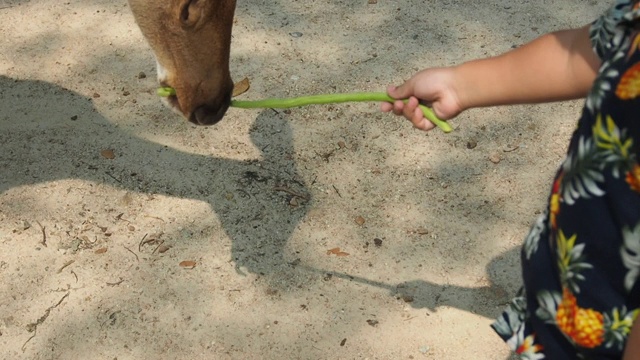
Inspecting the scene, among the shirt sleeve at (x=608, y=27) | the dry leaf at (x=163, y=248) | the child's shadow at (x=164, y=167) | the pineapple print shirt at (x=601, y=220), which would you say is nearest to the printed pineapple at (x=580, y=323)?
the pineapple print shirt at (x=601, y=220)

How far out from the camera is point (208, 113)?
2881 millimetres

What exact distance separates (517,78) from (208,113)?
4.21 ft

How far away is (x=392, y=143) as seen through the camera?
11.4 ft

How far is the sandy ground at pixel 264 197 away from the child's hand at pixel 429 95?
883 mm

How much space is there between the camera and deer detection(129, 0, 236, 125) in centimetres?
275

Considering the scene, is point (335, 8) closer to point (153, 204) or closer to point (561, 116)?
point (561, 116)

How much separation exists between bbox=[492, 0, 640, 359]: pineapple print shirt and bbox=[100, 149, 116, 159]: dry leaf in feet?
7.08

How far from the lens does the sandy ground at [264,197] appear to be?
279cm

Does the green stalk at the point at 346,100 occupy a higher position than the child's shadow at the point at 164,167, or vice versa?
the green stalk at the point at 346,100

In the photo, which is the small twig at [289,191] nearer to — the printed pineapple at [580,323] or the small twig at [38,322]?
the small twig at [38,322]

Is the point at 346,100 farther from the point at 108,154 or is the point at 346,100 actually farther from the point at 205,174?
the point at 108,154

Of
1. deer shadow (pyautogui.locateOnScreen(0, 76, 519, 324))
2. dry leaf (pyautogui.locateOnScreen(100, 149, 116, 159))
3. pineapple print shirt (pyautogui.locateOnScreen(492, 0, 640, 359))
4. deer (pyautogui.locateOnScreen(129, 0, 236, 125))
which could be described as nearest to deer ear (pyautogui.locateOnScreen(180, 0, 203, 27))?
deer (pyautogui.locateOnScreen(129, 0, 236, 125))

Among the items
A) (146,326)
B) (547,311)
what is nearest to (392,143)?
(146,326)

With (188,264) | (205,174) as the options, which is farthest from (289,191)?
(188,264)
